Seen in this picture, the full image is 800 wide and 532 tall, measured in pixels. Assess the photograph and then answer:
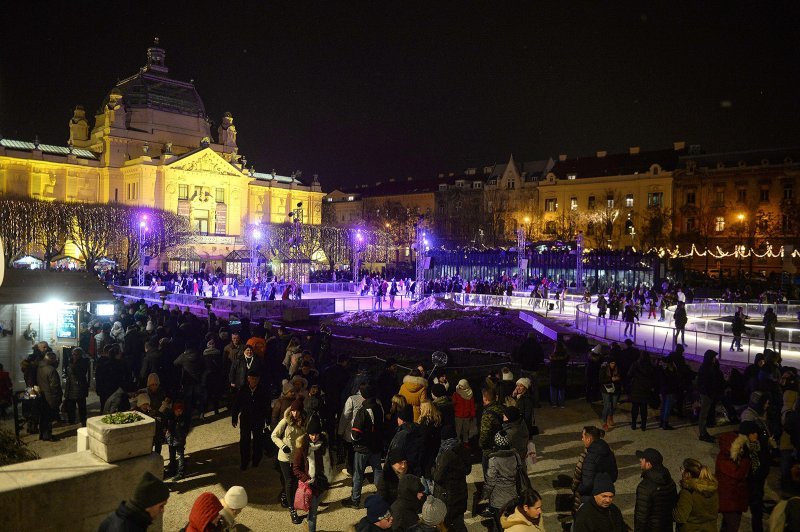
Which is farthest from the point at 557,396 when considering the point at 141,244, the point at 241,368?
the point at 141,244

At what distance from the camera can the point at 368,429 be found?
6906mm

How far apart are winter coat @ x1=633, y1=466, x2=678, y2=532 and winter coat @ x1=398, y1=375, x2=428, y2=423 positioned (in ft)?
9.41

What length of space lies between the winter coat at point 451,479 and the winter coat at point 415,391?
5.79 ft

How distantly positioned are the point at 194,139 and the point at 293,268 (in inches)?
1631

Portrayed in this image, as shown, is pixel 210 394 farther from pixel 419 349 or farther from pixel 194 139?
pixel 194 139

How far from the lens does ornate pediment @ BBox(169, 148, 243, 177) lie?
72438mm

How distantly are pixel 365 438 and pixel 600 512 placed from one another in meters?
2.97

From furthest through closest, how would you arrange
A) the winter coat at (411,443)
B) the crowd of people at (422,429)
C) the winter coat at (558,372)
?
the winter coat at (558,372)
the winter coat at (411,443)
the crowd of people at (422,429)

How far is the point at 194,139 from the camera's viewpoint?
8162cm

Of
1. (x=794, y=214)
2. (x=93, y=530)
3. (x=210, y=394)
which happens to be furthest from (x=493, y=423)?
(x=794, y=214)

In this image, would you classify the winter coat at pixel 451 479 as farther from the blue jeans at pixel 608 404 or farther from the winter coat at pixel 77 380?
the winter coat at pixel 77 380

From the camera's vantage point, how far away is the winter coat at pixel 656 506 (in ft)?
A: 17.0

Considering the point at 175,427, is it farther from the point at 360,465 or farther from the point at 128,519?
the point at 128,519

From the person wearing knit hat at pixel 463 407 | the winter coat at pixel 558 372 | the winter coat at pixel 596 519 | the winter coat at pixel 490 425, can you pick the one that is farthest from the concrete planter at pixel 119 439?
the winter coat at pixel 558 372
